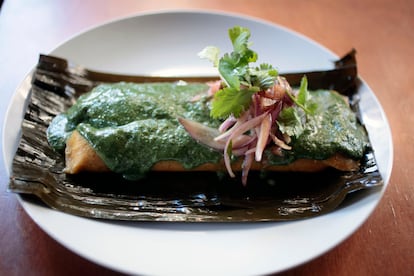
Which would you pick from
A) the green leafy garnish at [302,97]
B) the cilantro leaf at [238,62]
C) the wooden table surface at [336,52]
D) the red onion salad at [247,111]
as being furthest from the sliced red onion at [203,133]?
the wooden table surface at [336,52]

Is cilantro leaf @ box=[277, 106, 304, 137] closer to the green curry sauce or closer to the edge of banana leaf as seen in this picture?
the green curry sauce

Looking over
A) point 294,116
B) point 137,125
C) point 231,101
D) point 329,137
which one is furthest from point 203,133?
point 329,137

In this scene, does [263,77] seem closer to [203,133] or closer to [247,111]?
[247,111]

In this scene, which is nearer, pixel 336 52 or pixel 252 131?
pixel 252 131

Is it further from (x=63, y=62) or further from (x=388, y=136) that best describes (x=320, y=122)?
(x=63, y=62)

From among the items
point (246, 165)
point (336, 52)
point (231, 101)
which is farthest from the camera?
point (336, 52)

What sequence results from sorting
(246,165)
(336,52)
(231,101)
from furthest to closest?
1. (336,52)
2. (246,165)
3. (231,101)

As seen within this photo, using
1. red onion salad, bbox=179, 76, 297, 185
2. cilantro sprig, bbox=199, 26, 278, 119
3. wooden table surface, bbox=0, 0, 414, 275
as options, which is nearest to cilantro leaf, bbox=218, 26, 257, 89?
cilantro sprig, bbox=199, 26, 278, 119
